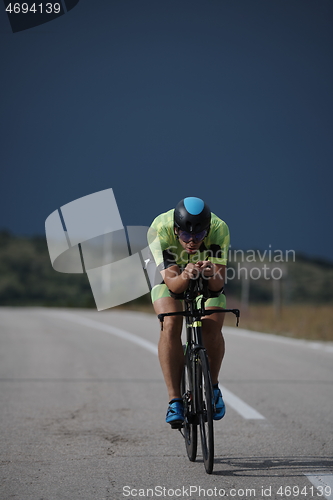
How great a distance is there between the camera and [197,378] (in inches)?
189

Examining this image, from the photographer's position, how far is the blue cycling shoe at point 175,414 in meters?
4.88

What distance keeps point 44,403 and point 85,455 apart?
2.65 m

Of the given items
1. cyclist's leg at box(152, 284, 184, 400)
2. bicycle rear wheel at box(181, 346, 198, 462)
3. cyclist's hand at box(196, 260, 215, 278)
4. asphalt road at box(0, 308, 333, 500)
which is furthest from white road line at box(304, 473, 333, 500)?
cyclist's hand at box(196, 260, 215, 278)

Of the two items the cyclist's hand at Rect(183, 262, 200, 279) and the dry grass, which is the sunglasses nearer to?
the cyclist's hand at Rect(183, 262, 200, 279)

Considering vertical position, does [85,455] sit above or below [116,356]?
above

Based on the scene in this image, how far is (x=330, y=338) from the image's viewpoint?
16812mm

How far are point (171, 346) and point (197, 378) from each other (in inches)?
14.1

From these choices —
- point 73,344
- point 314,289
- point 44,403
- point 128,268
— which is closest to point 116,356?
point 73,344

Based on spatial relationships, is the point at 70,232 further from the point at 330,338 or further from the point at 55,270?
the point at 55,270

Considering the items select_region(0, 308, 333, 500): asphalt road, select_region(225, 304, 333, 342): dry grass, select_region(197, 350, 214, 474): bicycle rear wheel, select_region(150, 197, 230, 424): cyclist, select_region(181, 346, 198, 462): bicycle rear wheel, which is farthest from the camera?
select_region(225, 304, 333, 342): dry grass

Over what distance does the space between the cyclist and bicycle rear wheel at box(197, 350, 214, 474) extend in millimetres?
110

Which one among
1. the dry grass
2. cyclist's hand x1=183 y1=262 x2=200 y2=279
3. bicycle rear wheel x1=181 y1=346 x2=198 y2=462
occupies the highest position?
cyclist's hand x1=183 y1=262 x2=200 y2=279

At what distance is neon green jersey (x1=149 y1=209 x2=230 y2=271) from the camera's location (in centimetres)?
491

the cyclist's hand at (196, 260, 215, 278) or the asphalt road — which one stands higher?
the cyclist's hand at (196, 260, 215, 278)
